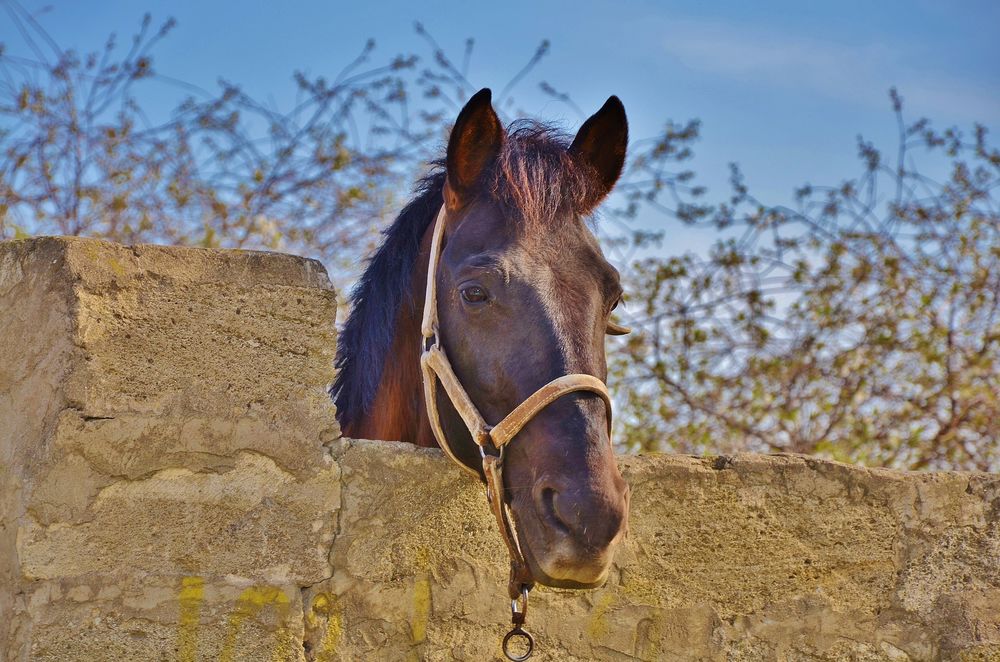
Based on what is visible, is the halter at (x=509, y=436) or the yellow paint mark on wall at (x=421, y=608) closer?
the halter at (x=509, y=436)

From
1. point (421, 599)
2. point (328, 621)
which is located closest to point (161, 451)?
point (328, 621)

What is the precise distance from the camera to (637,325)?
775 centimetres

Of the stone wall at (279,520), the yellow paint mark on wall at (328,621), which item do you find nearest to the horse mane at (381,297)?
the stone wall at (279,520)

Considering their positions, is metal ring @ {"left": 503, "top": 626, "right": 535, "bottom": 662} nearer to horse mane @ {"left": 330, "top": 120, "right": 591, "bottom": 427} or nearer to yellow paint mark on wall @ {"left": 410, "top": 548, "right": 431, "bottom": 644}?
yellow paint mark on wall @ {"left": 410, "top": 548, "right": 431, "bottom": 644}

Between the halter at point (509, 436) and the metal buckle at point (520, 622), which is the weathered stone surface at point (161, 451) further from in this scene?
the metal buckle at point (520, 622)

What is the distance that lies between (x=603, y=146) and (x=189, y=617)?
181 cm

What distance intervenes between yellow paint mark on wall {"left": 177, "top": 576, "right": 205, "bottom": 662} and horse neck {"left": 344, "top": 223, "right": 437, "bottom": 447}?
89cm

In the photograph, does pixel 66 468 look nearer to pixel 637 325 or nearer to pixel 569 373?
pixel 569 373

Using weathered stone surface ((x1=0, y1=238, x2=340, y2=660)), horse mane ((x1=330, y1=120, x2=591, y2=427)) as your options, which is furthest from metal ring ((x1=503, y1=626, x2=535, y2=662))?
horse mane ((x1=330, y1=120, x2=591, y2=427))

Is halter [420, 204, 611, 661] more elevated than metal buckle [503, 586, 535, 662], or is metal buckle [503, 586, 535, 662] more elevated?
halter [420, 204, 611, 661]

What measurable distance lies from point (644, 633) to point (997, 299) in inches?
225

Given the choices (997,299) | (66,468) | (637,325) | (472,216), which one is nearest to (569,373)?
(472,216)

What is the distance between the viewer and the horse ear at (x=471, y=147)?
2.87m

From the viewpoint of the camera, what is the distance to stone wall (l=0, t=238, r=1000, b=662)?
2.13m
